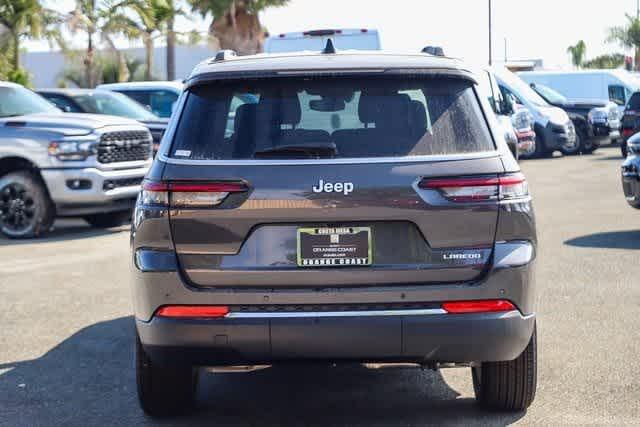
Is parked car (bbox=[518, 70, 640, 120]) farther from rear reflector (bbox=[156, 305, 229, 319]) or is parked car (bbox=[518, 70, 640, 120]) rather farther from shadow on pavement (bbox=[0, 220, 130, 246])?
rear reflector (bbox=[156, 305, 229, 319])

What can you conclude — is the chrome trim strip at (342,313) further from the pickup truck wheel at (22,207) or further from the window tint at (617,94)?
the window tint at (617,94)

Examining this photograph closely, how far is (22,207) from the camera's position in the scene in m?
14.3

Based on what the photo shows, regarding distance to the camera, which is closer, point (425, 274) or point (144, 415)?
point (425, 274)

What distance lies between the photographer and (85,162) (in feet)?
46.7

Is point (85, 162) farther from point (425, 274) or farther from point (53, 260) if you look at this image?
point (425, 274)

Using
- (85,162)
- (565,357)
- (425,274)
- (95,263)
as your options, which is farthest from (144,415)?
(85,162)

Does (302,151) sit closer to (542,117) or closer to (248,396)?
(248,396)

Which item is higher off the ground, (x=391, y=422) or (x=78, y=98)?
(x=78, y=98)

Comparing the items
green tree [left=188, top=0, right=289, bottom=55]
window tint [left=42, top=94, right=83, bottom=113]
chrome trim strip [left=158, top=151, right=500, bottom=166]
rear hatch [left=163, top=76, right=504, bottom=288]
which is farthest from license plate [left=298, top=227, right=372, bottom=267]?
green tree [left=188, top=0, right=289, bottom=55]

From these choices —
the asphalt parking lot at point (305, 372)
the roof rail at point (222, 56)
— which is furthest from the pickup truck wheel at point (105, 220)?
the roof rail at point (222, 56)

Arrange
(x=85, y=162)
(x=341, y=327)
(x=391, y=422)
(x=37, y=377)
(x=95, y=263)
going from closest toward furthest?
(x=341, y=327) → (x=391, y=422) → (x=37, y=377) → (x=95, y=263) → (x=85, y=162)

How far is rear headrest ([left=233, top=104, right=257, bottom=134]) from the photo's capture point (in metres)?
5.21

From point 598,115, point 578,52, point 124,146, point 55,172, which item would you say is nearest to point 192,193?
point 55,172

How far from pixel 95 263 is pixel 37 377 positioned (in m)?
4.93
